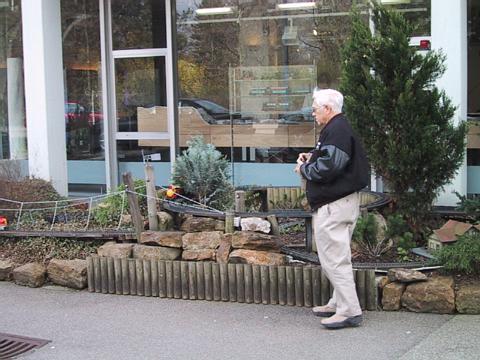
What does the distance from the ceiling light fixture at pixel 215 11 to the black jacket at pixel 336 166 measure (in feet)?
20.4

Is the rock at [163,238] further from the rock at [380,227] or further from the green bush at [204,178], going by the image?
the rock at [380,227]

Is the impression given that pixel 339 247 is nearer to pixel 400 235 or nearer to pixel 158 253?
pixel 400 235

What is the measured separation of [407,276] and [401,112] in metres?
1.56

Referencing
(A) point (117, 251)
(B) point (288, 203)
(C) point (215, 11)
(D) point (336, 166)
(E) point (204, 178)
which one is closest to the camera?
(D) point (336, 166)

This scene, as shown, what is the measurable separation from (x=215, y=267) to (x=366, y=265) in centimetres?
134

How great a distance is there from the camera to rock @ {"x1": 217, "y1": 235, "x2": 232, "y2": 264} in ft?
20.6

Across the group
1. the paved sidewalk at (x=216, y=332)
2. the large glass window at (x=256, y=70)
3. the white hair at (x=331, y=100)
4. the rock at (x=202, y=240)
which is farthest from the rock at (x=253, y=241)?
the large glass window at (x=256, y=70)

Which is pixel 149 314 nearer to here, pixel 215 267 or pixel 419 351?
pixel 215 267

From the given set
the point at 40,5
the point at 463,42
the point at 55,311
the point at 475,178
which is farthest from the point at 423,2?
the point at 55,311

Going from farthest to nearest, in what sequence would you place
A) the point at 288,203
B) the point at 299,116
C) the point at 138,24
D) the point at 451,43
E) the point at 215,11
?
the point at 138,24, the point at 215,11, the point at 299,116, the point at 288,203, the point at 451,43

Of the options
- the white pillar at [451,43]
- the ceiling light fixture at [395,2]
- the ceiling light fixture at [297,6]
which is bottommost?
the white pillar at [451,43]

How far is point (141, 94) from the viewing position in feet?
38.1

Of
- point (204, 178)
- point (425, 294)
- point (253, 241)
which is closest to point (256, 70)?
point (204, 178)

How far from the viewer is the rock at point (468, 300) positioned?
5.46m
